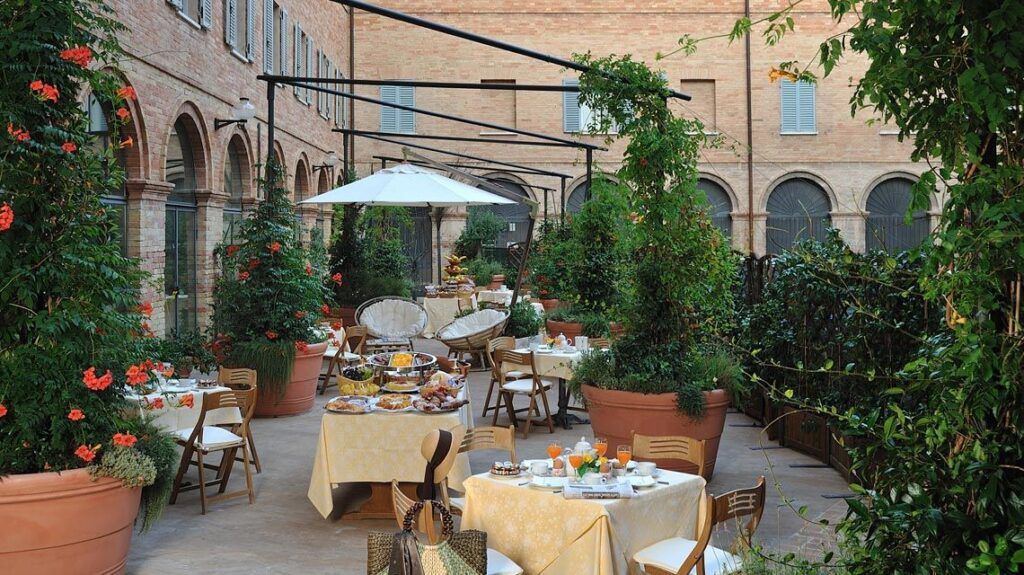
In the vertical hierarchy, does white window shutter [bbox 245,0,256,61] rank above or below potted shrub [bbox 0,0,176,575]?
above

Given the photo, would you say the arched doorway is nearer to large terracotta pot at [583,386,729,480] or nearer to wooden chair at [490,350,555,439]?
wooden chair at [490,350,555,439]

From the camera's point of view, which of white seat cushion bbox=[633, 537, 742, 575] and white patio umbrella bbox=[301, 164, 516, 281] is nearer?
white seat cushion bbox=[633, 537, 742, 575]

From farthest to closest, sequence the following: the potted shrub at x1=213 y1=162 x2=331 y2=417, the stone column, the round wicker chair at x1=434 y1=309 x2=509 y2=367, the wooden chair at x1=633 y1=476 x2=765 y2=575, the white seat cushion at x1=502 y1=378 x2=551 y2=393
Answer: the round wicker chair at x1=434 y1=309 x2=509 y2=367, the stone column, the potted shrub at x1=213 y1=162 x2=331 y2=417, the white seat cushion at x1=502 y1=378 x2=551 y2=393, the wooden chair at x1=633 y1=476 x2=765 y2=575

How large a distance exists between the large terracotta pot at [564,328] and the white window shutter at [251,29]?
6.57 meters

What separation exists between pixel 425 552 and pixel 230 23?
1222cm

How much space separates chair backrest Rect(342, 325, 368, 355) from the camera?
12.0 metres

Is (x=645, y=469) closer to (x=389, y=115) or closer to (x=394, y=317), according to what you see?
(x=394, y=317)

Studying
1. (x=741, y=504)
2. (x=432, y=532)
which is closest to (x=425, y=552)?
(x=432, y=532)

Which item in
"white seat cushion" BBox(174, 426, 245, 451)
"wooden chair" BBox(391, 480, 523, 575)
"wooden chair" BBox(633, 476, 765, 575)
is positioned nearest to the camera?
"wooden chair" BBox(633, 476, 765, 575)

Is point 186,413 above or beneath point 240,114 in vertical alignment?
beneath

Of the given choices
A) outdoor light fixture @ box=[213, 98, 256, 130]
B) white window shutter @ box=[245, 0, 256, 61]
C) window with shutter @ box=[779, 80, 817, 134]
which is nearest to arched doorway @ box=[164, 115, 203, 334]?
outdoor light fixture @ box=[213, 98, 256, 130]

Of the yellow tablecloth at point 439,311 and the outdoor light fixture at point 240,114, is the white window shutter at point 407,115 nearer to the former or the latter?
the yellow tablecloth at point 439,311

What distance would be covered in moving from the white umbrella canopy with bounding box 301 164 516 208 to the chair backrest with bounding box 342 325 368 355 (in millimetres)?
1592

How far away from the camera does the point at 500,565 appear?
4.64 metres
